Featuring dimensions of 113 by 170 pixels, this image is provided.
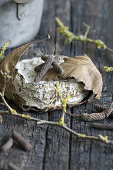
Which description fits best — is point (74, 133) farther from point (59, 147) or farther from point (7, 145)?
point (7, 145)

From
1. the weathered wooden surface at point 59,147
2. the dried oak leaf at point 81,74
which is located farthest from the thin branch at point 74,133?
the dried oak leaf at point 81,74

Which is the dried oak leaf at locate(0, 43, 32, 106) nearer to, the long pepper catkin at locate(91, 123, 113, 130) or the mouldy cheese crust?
the mouldy cheese crust

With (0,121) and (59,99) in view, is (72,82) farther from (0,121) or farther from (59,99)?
(0,121)

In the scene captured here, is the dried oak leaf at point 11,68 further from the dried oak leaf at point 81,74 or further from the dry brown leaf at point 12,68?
the dried oak leaf at point 81,74

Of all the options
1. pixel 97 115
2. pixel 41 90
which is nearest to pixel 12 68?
pixel 41 90

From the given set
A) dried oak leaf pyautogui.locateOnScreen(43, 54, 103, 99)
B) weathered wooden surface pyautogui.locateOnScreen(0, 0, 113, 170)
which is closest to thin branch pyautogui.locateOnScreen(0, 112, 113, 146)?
weathered wooden surface pyautogui.locateOnScreen(0, 0, 113, 170)

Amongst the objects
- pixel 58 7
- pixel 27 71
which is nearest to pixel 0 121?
pixel 27 71

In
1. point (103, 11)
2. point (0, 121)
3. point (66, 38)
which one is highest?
point (103, 11)
